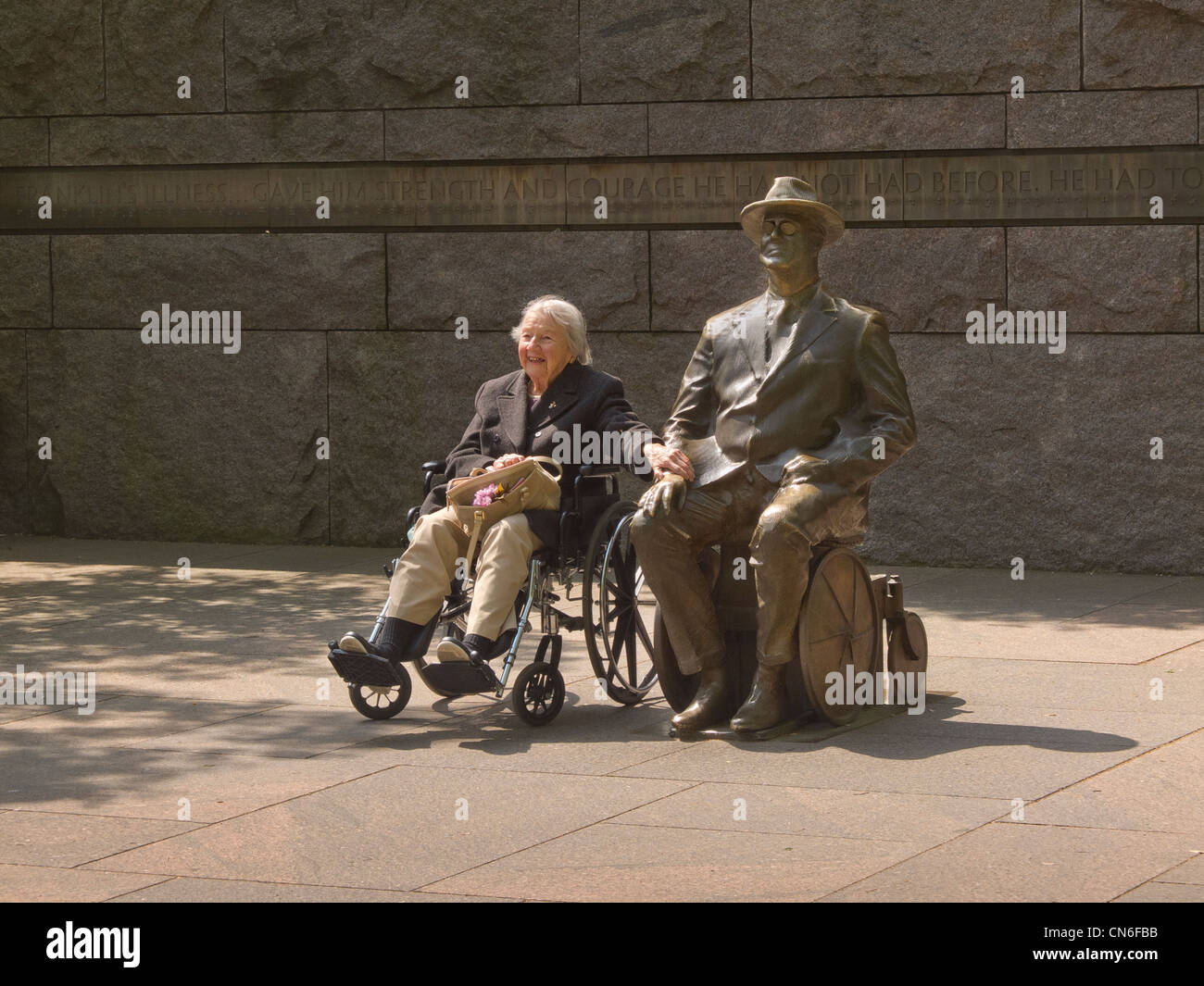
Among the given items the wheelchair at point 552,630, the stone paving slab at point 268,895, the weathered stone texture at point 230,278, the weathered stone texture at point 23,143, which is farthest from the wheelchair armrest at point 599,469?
the weathered stone texture at point 23,143

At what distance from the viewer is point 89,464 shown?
460 inches

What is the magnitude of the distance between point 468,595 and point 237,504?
4762 millimetres

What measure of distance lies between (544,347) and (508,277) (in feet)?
12.1

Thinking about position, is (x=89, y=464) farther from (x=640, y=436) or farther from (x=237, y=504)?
(x=640, y=436)

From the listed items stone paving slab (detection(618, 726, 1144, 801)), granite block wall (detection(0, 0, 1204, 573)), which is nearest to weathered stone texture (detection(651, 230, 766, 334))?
granite block wall (detection(0, 0, 1204, 573))

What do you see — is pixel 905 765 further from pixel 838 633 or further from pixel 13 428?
pixel 13 428

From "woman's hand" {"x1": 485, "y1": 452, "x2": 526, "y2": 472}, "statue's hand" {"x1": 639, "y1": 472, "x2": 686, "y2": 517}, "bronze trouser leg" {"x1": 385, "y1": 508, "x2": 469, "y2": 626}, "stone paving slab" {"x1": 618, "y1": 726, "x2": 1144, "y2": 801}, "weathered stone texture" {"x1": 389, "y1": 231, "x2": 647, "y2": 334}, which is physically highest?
"weathered stone texture" {"x1": 389, "y1": 231, "x2": 647, "y2": 334}

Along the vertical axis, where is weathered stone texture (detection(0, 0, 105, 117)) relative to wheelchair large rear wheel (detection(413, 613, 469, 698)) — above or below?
above

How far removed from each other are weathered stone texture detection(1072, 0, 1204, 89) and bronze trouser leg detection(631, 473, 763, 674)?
170 inches

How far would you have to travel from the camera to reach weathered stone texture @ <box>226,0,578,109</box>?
10.7m

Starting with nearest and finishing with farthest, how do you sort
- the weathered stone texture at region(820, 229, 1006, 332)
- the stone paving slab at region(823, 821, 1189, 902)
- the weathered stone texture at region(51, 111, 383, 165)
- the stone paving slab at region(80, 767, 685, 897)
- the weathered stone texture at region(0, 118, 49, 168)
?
the stone paving slab at region(823, 821, 1189, 902)
the stone paving slab at region(80, 767, 685, 897)
the weathered stone texture at region(820, 229, 1006, 332)
the weathered stone texture at region(51, 111, 383, 165)
the weathered stone texture at region(0, 118, 49, 168)

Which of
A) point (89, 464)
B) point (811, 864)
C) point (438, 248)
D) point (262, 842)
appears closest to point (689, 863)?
point (811, 864)

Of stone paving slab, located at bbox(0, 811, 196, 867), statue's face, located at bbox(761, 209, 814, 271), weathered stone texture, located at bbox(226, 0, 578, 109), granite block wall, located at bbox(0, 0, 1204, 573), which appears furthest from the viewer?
weathered stone texture, located at bbox(226, 0, 578, 109)

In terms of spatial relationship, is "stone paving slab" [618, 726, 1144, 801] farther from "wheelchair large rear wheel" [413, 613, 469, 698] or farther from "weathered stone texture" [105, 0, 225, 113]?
"weathered stone texture" [105, 0, 225, 113]
